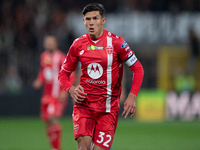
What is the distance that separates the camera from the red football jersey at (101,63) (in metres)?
4.90

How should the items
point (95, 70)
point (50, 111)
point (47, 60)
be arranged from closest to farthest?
point (95, 70), point (50, 111), point (47, 60)

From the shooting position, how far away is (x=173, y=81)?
17688 mm

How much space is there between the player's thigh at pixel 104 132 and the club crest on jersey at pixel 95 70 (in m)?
0.53

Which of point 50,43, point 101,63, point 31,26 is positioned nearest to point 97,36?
point 101,63

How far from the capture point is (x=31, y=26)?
58.0 feet

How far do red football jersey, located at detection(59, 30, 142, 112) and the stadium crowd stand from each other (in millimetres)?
10705

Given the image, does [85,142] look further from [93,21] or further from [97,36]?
[93,21]

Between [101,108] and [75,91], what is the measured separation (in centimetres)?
42

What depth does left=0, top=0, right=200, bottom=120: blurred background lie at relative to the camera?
1495 cm

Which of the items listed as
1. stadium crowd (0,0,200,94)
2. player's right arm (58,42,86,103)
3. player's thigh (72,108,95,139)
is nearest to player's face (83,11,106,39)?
player's right arm (58,42,86,103)

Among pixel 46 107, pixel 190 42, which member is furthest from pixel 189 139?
pixel 190 42

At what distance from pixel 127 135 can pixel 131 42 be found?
22.9 ft

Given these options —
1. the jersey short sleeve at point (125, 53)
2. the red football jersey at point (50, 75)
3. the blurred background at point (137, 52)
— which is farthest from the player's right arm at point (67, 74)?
the blurred background at point (137, 52)

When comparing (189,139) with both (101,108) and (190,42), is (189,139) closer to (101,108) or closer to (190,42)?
(101,108)
